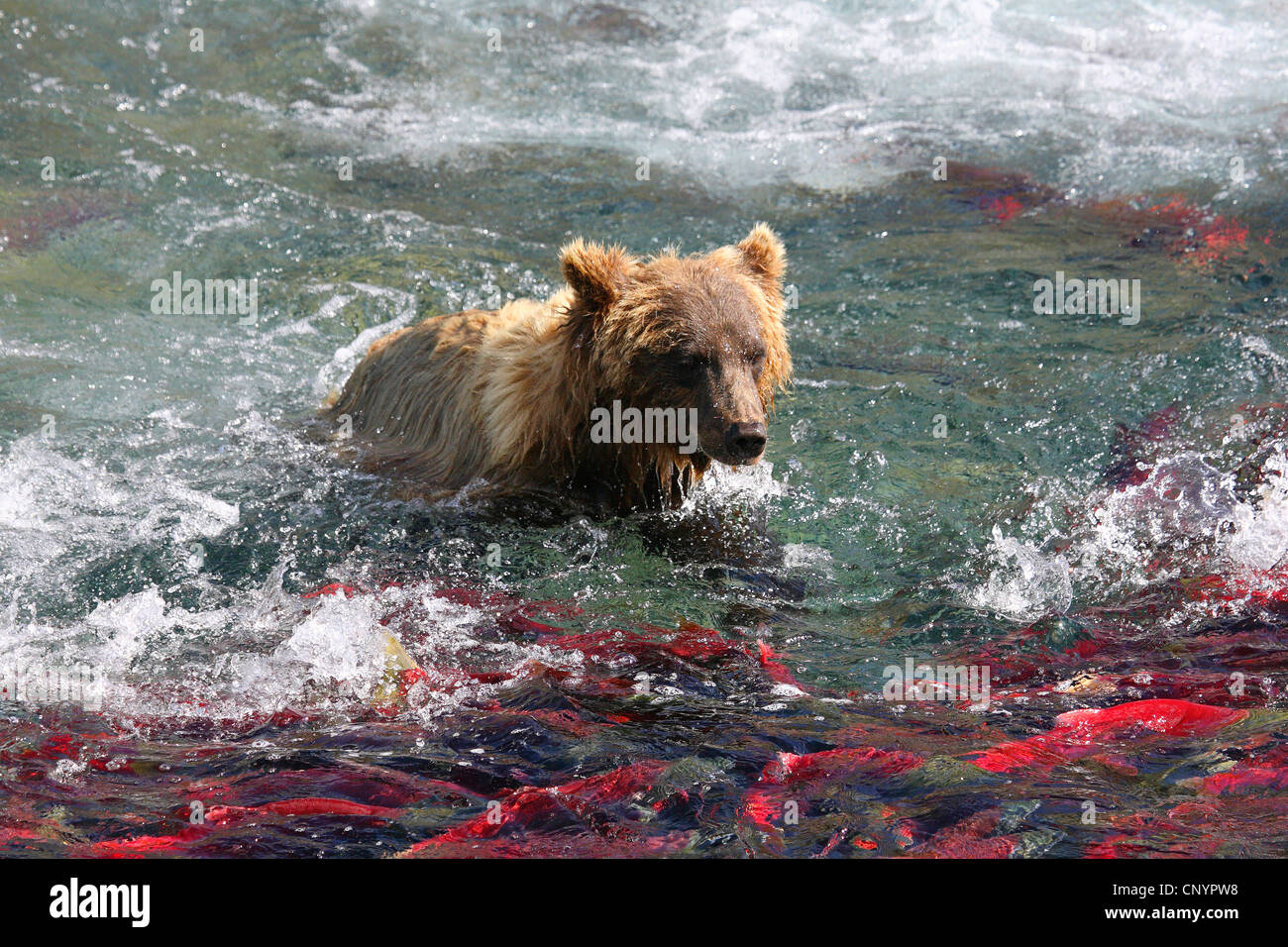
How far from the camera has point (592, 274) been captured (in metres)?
5.25

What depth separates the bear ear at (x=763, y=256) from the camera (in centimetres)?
581

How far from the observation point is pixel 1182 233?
30.2 ft

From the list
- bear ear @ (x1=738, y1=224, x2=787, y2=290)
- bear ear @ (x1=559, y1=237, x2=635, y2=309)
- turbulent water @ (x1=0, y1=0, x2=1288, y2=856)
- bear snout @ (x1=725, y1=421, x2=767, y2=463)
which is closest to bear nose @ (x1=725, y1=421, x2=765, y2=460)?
bear snout @ (x1=725, y1=421, x2=767, y2=463)

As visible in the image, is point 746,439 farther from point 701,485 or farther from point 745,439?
point 701,485

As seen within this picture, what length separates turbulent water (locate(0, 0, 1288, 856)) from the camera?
353 cm

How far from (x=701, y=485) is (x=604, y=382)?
0.90 meters

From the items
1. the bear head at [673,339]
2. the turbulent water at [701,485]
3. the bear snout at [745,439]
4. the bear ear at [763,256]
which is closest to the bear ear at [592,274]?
the bear head at [673,339]

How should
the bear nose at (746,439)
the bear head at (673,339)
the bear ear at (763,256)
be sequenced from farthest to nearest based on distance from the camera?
the bear ear at (763,256), the bear head at (673,339), the bear nose at (746,439)

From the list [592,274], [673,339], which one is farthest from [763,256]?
[592,274]

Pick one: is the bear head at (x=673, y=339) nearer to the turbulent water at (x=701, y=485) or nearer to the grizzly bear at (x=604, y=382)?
the grizzly bear at (x=604, y=382)

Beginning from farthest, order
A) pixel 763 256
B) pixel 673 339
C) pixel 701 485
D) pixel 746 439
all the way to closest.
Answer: pixel 701 485 < pixel 763 256 < pixel 673 339 < pixel 746 439

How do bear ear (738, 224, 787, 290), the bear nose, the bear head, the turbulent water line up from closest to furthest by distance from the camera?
the turbulent water → the bear nose → the bear head → bear ear (738, 224, 787, 290)

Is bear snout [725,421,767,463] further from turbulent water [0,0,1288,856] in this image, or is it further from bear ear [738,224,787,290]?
bear ear [738,224,787,290]
